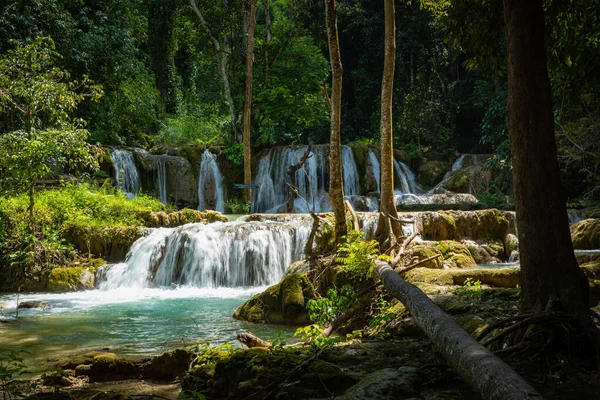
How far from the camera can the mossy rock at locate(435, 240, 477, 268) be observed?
10.4m

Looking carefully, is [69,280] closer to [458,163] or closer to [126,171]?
[126,171]

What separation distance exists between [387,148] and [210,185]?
13.7m

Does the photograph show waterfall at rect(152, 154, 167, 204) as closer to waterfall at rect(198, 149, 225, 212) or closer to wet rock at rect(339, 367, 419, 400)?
waterfall at rect(198, 149, 225, 212)

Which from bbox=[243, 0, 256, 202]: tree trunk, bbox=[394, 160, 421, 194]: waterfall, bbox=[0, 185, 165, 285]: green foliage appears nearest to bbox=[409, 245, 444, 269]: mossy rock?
bbox=[0, 185, 165, 285]: green foliage

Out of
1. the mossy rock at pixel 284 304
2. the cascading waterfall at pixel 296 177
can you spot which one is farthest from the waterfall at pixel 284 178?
the mossy rock at pixel 284 304

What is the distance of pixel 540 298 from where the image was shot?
3717 mm

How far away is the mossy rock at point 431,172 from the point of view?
2417 cm

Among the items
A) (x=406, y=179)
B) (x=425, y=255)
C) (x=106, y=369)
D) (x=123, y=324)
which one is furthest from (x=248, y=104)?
(x=106, y=369)

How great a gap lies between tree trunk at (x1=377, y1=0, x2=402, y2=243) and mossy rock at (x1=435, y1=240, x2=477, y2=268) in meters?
1.28

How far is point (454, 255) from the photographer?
10797 mm

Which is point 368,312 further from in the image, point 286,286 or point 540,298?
point 540,298

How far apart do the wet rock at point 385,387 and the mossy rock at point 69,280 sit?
10.3m

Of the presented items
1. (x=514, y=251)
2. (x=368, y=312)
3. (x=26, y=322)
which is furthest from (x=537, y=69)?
(x=514, y=251)

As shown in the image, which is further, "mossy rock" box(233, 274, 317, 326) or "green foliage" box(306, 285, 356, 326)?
"mossy rock" box(233, 274, 317, 326)
